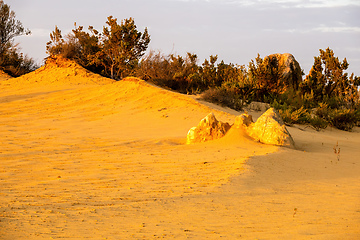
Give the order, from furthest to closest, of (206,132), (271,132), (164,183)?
(206,132), (271,132), (164,183)

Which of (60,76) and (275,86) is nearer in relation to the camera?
(275,86)

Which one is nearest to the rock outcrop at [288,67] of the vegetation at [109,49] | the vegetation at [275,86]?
the vegetation at [275,86]

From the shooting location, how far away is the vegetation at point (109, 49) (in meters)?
20.5

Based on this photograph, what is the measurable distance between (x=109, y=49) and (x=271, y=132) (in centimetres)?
1318

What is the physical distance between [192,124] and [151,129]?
1.14 meters

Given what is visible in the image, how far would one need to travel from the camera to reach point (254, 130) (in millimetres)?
9227

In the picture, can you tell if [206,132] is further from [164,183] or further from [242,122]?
[164,183]

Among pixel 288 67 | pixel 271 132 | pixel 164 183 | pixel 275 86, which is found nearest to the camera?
pixel 164 183

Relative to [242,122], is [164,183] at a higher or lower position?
lower

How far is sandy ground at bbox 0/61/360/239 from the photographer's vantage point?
14.0ft

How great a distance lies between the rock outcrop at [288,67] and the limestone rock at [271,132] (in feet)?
32.6

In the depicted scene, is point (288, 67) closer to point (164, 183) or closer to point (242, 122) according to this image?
point (242, 122)

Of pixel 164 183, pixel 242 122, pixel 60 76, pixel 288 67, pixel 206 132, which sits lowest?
pixel 164 183

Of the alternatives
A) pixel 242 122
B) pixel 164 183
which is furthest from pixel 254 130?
pixel 164 183
